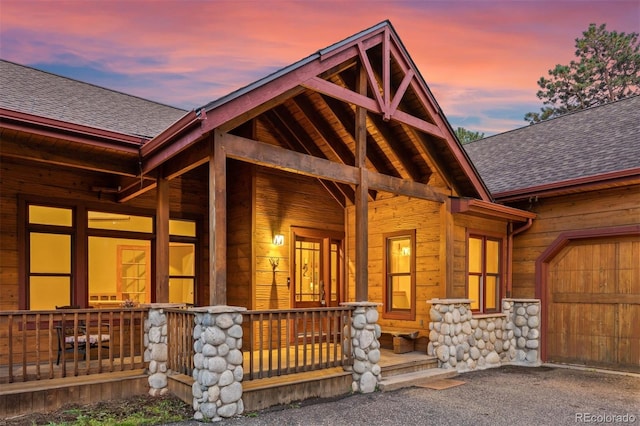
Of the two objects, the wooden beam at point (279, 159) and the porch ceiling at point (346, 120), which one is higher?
the porch ceiling at point (346, 120)

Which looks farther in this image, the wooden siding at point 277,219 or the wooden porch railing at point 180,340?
the wooden siding at point 277,219

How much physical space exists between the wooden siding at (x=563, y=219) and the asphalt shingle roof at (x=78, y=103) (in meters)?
7.44

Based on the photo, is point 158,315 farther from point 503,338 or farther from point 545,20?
point 545,20

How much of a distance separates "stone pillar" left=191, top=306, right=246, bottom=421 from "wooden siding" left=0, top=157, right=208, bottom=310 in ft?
11.0

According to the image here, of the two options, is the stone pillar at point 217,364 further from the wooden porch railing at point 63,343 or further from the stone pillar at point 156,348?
the wooden porch railing at point 63,343

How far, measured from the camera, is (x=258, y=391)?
17.8 ft

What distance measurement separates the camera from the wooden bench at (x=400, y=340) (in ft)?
26.9

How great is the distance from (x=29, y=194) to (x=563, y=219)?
9.26 m

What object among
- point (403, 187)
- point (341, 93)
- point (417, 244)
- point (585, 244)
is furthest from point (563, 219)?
point (341, 93)

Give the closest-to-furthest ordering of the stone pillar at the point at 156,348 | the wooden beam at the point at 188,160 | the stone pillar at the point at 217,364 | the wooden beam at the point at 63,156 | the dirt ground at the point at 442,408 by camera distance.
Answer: the stone pillar at the point at 217,364
the dirt ground at the point at 442,408
the wooden beam at the point at 63,156
the wooden beam at the point at 188,160
the stone pillar at the point at 156,348

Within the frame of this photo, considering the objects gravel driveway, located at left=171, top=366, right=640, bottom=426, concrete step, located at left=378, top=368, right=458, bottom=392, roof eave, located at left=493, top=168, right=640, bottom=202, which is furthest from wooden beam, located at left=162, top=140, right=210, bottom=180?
roof eave, located at left=493, top=168, right=640, bottom=202

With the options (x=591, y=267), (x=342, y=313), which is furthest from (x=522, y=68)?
(x=342, y=313)

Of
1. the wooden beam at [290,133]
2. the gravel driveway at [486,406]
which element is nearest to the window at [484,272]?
the gravel driveway at [486,406]

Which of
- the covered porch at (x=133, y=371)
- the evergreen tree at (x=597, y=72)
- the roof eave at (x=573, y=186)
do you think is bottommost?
the covered porch at (x=133, y=371)
